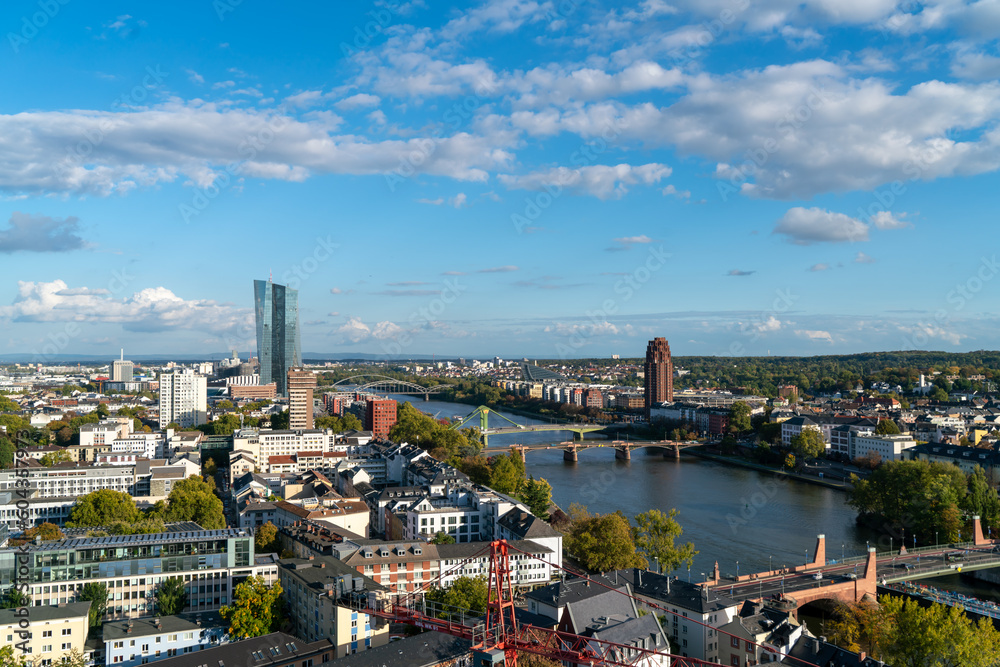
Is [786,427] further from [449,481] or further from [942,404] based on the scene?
[449,481]

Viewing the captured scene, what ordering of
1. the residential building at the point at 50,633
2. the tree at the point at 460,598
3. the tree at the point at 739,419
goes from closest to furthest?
the residential building at the point at 50,633
the tree at the point at 460,598
the tree at the point at 739,419

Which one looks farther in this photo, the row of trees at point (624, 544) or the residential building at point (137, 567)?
the row of trees at point (624, 544)

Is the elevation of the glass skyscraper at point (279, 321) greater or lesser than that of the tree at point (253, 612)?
greater

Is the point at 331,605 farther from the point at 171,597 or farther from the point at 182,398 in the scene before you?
the point at 182,398

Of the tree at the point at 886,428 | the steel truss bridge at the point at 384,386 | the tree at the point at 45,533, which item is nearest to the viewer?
the tree at the point at 45,533

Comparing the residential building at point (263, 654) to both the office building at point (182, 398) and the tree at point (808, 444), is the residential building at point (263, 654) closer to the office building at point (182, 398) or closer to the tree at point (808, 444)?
the tree at point (808, 444)

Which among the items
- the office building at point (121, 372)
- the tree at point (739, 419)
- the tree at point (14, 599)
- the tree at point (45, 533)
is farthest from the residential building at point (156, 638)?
the office building at point (121, 372)

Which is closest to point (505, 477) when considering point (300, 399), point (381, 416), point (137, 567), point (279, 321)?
point (137, 567)
